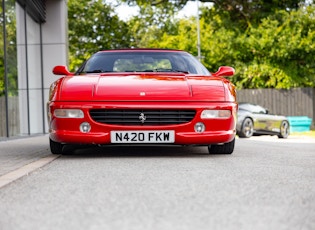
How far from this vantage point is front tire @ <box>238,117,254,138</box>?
18047 mm

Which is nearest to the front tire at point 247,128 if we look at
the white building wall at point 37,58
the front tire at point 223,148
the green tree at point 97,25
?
the white building wall at point 37,58

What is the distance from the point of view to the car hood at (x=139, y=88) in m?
7.29

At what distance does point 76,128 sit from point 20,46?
9.57 m

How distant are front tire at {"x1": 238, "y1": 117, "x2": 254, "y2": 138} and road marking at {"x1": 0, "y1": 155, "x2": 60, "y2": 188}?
1099 centimetres

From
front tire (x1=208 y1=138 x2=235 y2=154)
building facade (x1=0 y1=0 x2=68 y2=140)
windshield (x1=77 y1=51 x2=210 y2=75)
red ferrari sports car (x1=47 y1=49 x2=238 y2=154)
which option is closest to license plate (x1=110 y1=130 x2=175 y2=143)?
red ferrari sports car (x1=47 y1=49 x2=238 y2=154)

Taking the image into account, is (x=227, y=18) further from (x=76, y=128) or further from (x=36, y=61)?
(x=76, y=128)

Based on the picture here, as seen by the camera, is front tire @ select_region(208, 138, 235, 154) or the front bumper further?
front tire @ select_region(208, 138, 235, 154)

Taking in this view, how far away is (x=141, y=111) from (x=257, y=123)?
11.7 meters

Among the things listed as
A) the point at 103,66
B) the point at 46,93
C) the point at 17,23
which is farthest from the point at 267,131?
the point at 103,66

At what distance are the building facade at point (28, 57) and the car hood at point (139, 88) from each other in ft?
22.2

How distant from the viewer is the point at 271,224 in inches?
143

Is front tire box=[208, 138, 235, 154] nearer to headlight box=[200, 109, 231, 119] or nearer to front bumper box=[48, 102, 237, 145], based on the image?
front bumper box=[48, 102, 237, 145]

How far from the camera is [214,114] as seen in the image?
291 inches

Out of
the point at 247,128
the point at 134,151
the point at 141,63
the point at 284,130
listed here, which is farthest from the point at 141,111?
the point at 284,130
